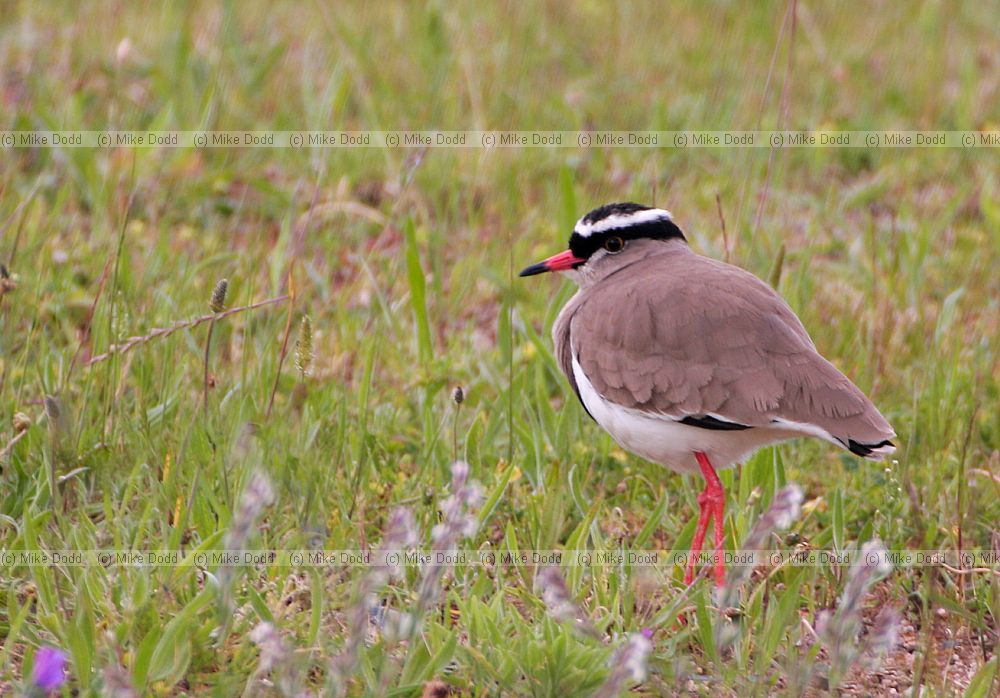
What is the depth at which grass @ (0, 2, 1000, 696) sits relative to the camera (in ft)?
11.2

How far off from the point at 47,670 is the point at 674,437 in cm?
197

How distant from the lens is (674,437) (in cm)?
398

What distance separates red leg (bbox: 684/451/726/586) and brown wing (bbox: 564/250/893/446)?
271 mm

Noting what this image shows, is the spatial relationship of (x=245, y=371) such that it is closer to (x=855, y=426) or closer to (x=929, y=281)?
(x=855, y=426)

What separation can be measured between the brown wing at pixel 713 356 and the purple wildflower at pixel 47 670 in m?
1.88

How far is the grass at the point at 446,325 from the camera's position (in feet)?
11.2

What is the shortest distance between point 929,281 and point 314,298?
2840mm

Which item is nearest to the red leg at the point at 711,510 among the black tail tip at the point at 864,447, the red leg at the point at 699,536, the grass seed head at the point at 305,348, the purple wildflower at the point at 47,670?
the red leg at the point at 699,536

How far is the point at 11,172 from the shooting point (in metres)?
5.82

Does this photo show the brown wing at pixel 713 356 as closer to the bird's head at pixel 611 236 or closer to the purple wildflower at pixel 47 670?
the bird's head at pixel 611 236

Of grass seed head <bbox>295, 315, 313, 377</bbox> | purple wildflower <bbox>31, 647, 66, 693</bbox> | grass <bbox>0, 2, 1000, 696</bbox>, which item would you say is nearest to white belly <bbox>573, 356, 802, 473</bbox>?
grass <bbox>0, 2, 1000, 696</bbox>

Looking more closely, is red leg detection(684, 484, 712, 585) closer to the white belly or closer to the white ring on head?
the white belly

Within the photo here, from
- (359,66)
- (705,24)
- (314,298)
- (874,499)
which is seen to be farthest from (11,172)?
(705,24)

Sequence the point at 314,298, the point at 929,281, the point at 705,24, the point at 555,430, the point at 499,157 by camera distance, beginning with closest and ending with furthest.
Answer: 1. the point at 555,430
2. the point at 314,298
3. the point at 929,281
4. the point at 499,157
5. the point at 705,24
